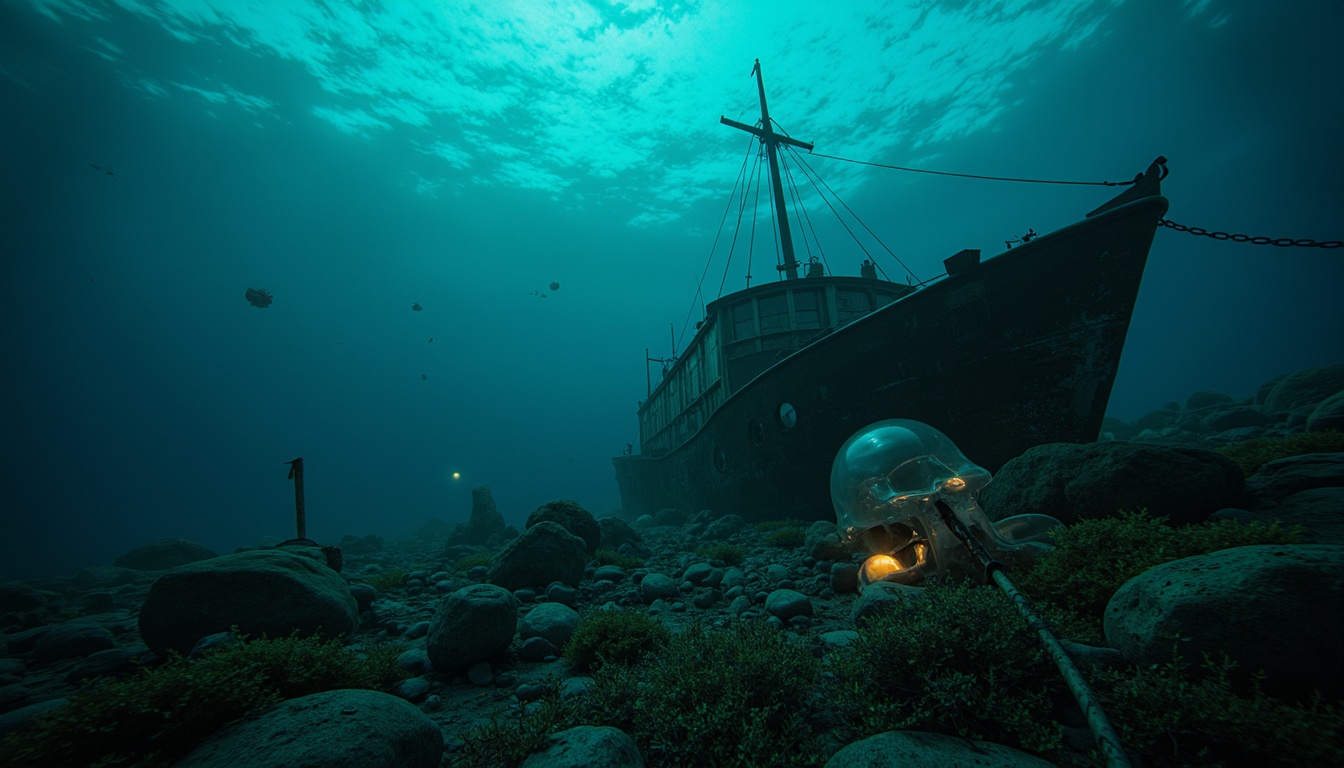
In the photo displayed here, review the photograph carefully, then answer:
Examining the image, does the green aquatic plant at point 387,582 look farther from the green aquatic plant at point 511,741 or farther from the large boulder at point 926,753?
the large boulder at point 926,753

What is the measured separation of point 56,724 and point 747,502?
37.2 ft

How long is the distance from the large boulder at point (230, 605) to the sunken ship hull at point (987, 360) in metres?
8.25

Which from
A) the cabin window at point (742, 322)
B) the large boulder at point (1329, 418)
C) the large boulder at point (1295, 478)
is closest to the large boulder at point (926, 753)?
the large boulder at point (1295, 478)

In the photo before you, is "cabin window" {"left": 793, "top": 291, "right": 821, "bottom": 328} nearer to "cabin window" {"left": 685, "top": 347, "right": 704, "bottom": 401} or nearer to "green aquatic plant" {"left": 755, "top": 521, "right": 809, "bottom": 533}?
"cabin window" {"left": 685, "top": 347, "right": 704, "bottom": 401}

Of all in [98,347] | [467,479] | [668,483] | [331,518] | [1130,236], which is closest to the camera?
[1130,236]

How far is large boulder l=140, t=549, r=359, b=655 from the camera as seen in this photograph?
14.1 feet

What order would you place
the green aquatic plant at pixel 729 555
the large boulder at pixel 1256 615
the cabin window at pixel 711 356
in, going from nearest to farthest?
1. the large boulder at pixel 1256 615
2. the green aquatic plant at pixel 729 555
3. the cabin window at pixel 711 356

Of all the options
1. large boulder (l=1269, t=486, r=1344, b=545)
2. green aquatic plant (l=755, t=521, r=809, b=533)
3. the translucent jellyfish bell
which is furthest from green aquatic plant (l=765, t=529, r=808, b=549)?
large boulder (l=1269, t=486, r=1344, b=545)

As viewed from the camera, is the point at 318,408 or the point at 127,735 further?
the point at 318,408

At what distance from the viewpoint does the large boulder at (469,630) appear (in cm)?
407

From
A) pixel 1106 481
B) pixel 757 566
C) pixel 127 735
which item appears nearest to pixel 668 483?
pixel 757 566

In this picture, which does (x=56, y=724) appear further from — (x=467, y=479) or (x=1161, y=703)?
(x=467, y=479)

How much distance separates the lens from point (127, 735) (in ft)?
6.97

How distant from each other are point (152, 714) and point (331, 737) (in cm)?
87
